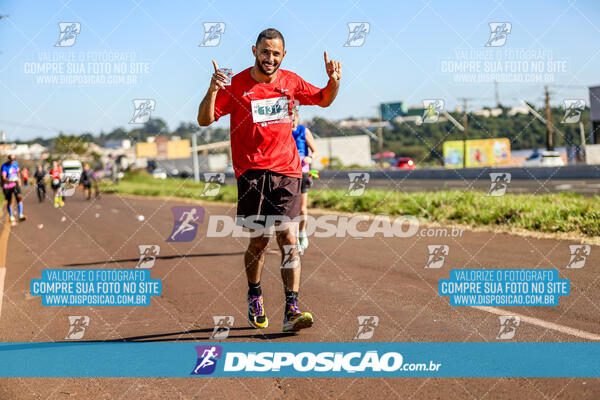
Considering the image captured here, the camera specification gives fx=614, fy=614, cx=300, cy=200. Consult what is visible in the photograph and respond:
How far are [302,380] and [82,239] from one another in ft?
34.3

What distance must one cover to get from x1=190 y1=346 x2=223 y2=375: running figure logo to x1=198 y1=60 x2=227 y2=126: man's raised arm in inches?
62.6

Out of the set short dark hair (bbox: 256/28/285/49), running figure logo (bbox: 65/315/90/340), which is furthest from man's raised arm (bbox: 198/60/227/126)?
running figure logo (bbox: 65/315/90/340)

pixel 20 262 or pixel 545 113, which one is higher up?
pixel 545 113

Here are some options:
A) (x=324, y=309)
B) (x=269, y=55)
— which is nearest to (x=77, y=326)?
(x=324, y=309)

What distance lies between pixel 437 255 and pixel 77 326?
15.3 feet

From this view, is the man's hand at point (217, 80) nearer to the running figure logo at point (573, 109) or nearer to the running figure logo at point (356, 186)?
the running figure logo at point (573, 109)

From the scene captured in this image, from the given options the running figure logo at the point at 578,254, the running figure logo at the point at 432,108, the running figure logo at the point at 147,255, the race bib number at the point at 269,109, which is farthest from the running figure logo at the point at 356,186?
the race bib number at the point at 269,109

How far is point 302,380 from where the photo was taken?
11.7 feet

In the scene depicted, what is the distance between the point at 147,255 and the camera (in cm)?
959

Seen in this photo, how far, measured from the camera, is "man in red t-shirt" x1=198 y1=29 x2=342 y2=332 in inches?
178

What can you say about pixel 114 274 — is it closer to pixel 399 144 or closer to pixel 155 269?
pixel 155 269

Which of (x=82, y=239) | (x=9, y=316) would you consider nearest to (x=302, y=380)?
(x=9, y=316)

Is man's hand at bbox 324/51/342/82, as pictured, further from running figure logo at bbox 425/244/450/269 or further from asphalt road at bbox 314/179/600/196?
asphalt road at bbox 314/179/600/196

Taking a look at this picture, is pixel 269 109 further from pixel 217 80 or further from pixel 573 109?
pixel 573 109
